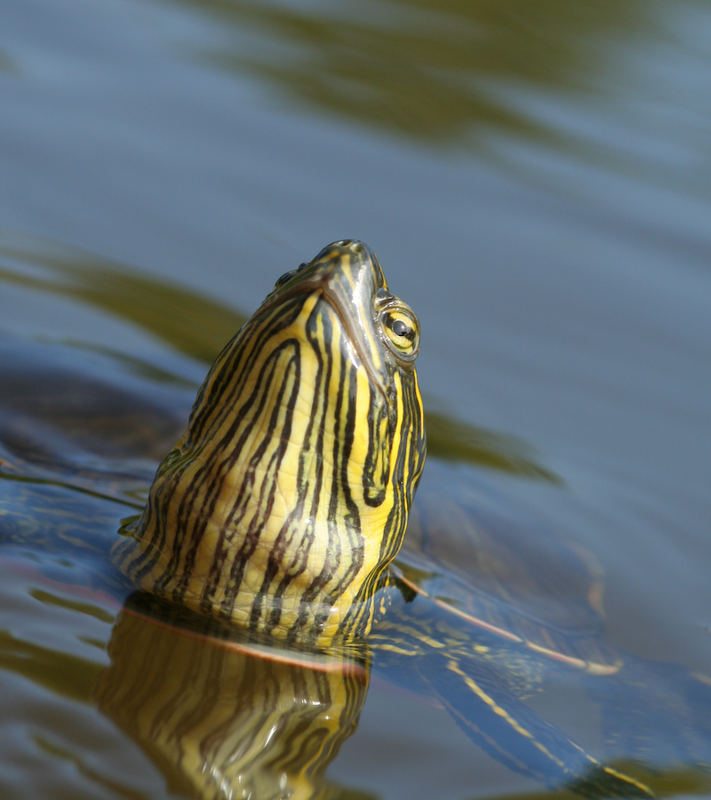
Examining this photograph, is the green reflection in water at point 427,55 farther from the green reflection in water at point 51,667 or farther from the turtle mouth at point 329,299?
the green reflection in water at point 51,667

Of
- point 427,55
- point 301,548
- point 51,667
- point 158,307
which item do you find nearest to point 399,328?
Answer: point 301,548

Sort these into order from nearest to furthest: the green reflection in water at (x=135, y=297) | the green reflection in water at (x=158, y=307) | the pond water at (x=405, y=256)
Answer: the pond water at (x=405, y=256), the green reflection in water at (x=158, y=307), the green reflection in water at (x=135, y=297)

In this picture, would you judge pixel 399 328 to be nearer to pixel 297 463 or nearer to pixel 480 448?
pixel 297 463

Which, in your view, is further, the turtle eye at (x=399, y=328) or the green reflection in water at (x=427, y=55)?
the green reflection in water at (x=427, y=55)

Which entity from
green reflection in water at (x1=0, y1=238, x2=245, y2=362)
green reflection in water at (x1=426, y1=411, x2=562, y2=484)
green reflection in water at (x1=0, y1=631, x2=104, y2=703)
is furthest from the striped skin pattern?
green reflection in water at (x1=0, y1=238, x2=245, y2=362)

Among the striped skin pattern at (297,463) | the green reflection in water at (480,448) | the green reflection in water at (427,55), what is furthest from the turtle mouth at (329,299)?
the green reflection in water at (427,55)
